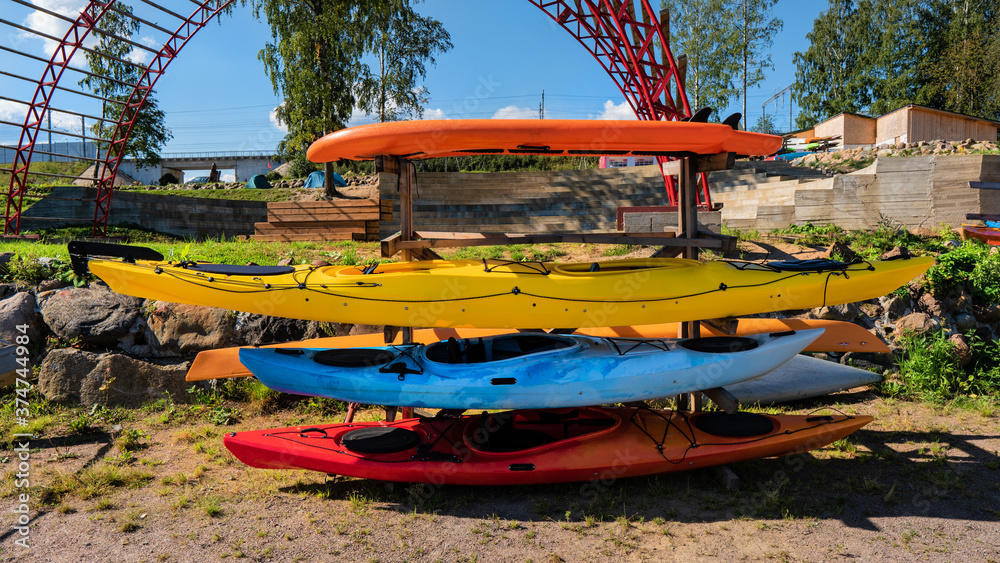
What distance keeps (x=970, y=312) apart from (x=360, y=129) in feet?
25.5

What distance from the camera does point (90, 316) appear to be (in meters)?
5.76

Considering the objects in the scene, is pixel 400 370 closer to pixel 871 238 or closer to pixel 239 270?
pixel 239 270

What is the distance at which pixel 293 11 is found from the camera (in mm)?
13781

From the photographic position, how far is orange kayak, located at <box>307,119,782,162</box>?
4035mm

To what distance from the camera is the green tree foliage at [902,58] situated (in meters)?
26.0

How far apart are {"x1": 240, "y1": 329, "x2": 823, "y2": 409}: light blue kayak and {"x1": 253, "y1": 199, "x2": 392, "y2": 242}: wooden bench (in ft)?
24.4

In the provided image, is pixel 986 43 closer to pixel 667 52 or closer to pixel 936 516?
pixel 667 52

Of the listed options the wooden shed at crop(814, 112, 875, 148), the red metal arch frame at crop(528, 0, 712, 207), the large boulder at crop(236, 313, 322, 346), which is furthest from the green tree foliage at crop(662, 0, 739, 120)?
the large boulder at crop(236, 313, 322, 346)

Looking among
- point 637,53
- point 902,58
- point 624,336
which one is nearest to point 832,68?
point 902,58

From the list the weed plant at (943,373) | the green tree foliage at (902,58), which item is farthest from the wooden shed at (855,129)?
the weed plant at (943,373)

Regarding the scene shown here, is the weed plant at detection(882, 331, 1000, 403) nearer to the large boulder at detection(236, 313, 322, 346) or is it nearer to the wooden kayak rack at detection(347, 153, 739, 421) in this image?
the wooden kayak rack at detection(347, 153, 739, 421)

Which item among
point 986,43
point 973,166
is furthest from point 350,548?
point 986,43

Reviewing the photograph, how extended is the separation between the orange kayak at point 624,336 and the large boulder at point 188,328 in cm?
119

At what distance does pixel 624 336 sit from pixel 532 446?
1.78 meters
